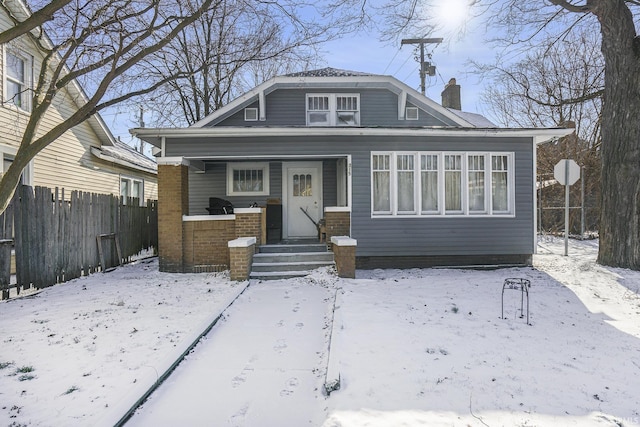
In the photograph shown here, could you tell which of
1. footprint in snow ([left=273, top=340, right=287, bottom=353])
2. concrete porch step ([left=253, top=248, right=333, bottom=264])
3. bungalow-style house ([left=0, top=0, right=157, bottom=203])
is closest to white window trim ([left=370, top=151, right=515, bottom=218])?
concrete porch step ([left=253, top=248, right=333, bottom=264])

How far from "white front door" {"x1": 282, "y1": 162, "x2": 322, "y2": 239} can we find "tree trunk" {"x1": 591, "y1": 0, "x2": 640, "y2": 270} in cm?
727

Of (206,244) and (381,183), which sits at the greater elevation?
(381,183)

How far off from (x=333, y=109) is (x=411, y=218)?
15.2 feet

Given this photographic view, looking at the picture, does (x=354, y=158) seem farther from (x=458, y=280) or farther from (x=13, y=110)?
(x=13, y=110)

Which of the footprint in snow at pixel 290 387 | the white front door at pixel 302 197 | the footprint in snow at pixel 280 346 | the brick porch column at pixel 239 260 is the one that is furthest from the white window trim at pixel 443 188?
the footprint in snow at pixel 290 387

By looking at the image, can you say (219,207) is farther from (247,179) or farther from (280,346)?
(280,346)

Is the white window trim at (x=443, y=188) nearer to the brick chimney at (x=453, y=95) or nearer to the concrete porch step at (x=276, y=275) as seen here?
the concrete porch step at (x=276, y=275)

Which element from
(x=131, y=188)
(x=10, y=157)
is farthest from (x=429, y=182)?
(x=131, y=188)

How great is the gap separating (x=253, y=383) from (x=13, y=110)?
379 inches

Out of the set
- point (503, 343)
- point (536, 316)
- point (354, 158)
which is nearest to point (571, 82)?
point (354, 158)

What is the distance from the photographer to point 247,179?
1187 cm

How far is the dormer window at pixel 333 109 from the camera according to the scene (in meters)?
12.1

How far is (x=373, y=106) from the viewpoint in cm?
1212

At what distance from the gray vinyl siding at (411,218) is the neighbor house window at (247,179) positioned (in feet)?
8.31
